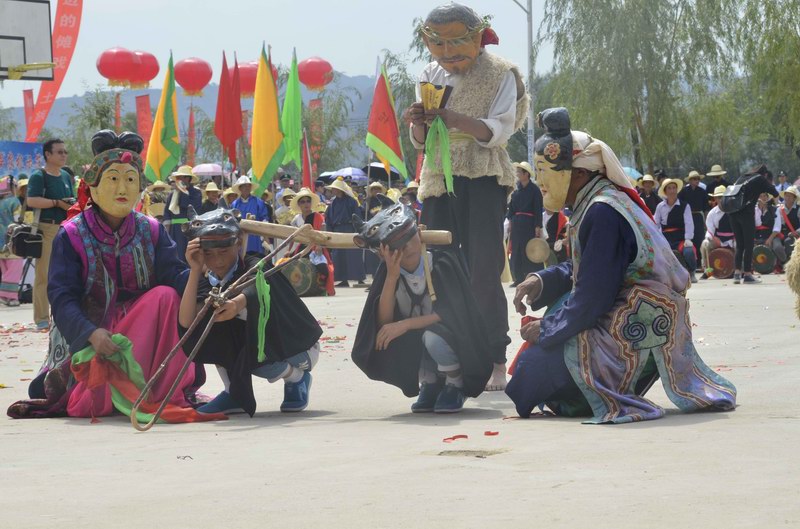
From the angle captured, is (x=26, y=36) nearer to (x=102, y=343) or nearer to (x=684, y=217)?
(x=684, y=217)

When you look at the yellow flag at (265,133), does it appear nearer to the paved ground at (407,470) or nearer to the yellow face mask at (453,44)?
the yellow face mask at (453,44)

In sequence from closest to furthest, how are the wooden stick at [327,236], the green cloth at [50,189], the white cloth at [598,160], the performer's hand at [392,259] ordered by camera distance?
the white cloth at [598,160]
the performer's hand at [392,259]
the wooden stick at [327,236]
the green cloth at [50,189]

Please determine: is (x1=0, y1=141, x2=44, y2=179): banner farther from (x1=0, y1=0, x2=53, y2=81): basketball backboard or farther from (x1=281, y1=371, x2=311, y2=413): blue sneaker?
(x1=281, y1=371, x2=311, y2=413): blue sneaker

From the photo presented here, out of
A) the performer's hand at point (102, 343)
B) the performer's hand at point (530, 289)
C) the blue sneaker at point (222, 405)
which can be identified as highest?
the performer's hand at point (530, 289)

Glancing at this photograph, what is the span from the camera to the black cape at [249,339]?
677 centimetres

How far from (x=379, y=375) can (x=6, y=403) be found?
230 cm

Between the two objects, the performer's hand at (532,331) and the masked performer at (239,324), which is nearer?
the performer's hand at (532,331)

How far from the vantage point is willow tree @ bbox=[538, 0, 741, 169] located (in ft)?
107

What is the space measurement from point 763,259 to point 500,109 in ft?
46.7

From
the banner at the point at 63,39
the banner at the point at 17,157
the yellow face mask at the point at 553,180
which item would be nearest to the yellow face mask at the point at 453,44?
the yellow face mask at the point at 553,180

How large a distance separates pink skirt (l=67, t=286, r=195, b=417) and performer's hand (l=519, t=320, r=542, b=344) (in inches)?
69.9

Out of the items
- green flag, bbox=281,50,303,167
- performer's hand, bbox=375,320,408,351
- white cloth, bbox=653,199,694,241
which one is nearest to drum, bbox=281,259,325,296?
green flag, bbox=281,50,303,167

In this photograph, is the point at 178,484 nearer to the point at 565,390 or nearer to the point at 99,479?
the point at 99,479

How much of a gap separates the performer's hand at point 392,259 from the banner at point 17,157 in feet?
68.3
